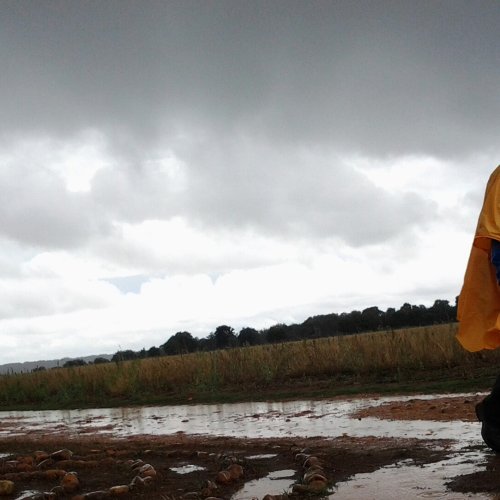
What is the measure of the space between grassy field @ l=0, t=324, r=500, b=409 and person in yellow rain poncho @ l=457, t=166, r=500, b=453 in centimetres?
602

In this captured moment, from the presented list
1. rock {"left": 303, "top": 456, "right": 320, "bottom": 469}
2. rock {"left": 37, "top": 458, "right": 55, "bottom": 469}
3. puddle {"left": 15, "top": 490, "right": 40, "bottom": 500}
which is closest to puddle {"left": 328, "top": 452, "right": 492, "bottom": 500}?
rock {"left": 303, "top": 456, "right": 320, "bottom": 469}

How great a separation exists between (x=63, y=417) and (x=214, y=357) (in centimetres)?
488

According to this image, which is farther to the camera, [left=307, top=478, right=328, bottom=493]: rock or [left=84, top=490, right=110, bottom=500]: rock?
[left=84, top=490, right=110, bottom=500]: rock

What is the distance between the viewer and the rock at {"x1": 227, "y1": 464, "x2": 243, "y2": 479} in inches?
187

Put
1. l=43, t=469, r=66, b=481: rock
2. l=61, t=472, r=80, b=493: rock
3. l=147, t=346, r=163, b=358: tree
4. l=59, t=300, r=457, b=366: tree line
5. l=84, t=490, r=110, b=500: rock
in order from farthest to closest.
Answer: l=59, t=300, r=457, b=366: tree line < l=147, t=346, r=163, b=358: tree < l=43, t=469, r=66, b=481: rock < l=61, t=472, r=80, b=493: rock < l=84, t=490, r=110, b=500: rock

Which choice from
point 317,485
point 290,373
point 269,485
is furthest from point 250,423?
point 290,373

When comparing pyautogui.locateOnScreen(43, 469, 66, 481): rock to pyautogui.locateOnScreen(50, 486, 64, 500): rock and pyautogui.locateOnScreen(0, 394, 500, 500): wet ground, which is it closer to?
pyautogui.locateOnScreen(0, 394, 500, 500): wet ground

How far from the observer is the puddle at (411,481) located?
151 inches

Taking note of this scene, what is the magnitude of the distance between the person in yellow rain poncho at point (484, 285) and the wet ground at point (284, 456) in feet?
2.83

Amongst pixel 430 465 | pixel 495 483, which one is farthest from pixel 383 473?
pixel 495 483

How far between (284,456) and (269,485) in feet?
3.40

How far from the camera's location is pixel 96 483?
503 cm

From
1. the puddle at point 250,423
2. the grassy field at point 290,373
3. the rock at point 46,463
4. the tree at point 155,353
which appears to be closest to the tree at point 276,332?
the tree at point 155,353

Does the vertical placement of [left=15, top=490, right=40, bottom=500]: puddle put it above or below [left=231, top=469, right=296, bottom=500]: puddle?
above
